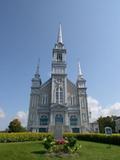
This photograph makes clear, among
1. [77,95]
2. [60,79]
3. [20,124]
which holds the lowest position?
[20,124]

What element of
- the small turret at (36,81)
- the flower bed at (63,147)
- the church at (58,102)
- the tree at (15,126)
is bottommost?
the flower bed at (63,147)

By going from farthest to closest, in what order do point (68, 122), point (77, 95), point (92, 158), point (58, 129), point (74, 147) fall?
1. point (77, 95)
2. point (68, 122)
3. point (58, 129)
4. point (74, 147)
5. point (92, 158)

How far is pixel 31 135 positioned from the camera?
104 ft

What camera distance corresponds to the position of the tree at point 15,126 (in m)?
54.9

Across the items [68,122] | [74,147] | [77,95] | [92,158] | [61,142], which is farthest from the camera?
[77,95]

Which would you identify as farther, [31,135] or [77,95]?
[77,95]

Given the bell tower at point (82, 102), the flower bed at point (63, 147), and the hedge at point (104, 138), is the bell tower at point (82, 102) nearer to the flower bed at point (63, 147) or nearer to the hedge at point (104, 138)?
the hedge at point (104, 138)

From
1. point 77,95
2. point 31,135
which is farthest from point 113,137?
point 77,95

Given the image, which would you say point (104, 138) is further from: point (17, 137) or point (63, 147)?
point (17, 137)

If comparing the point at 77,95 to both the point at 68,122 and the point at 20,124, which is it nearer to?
the point at 68,122

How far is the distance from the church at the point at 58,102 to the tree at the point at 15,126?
247 inches

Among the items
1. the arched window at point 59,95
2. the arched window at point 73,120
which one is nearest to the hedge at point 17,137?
the arched window at point 73,120

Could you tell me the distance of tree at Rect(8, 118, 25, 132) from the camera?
54.9 m

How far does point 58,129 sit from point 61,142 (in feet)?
20.1
